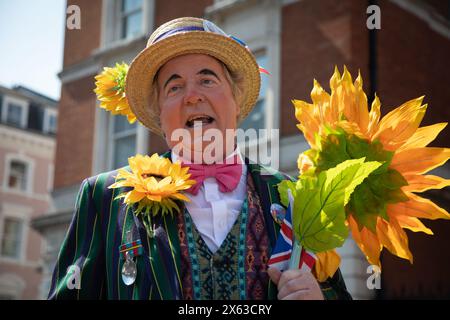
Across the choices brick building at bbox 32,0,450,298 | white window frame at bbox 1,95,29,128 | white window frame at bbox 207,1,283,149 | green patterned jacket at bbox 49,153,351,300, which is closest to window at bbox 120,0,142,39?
brick building at bbox 32,0,450,298

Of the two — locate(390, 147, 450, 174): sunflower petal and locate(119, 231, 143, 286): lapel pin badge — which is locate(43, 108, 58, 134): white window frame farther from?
locate(390, 147, 450, 174): sunflower petal

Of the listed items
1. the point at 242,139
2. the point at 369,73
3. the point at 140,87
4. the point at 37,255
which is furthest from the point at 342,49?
the point at 37,255

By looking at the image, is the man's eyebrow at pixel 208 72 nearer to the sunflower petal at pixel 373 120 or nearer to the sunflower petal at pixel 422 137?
the sunflower petal at pixel 373 120

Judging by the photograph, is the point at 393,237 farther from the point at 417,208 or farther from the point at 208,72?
the point at 208,72

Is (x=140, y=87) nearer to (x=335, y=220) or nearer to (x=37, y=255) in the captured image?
(x=335, y=220)

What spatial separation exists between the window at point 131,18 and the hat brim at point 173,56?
1013cm

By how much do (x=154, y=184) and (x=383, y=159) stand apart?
0.81 meters

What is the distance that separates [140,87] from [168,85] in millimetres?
238

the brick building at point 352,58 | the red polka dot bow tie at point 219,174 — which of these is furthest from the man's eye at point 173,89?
the brick building at point 352,58

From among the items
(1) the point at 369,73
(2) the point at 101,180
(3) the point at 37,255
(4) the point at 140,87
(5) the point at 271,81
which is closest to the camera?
(2) the point at 101,180

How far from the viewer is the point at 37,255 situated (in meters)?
24.9

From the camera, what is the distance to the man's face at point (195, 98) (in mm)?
2613

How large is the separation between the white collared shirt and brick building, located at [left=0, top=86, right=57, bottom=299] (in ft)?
71.6

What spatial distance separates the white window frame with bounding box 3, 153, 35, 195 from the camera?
24.8 m
